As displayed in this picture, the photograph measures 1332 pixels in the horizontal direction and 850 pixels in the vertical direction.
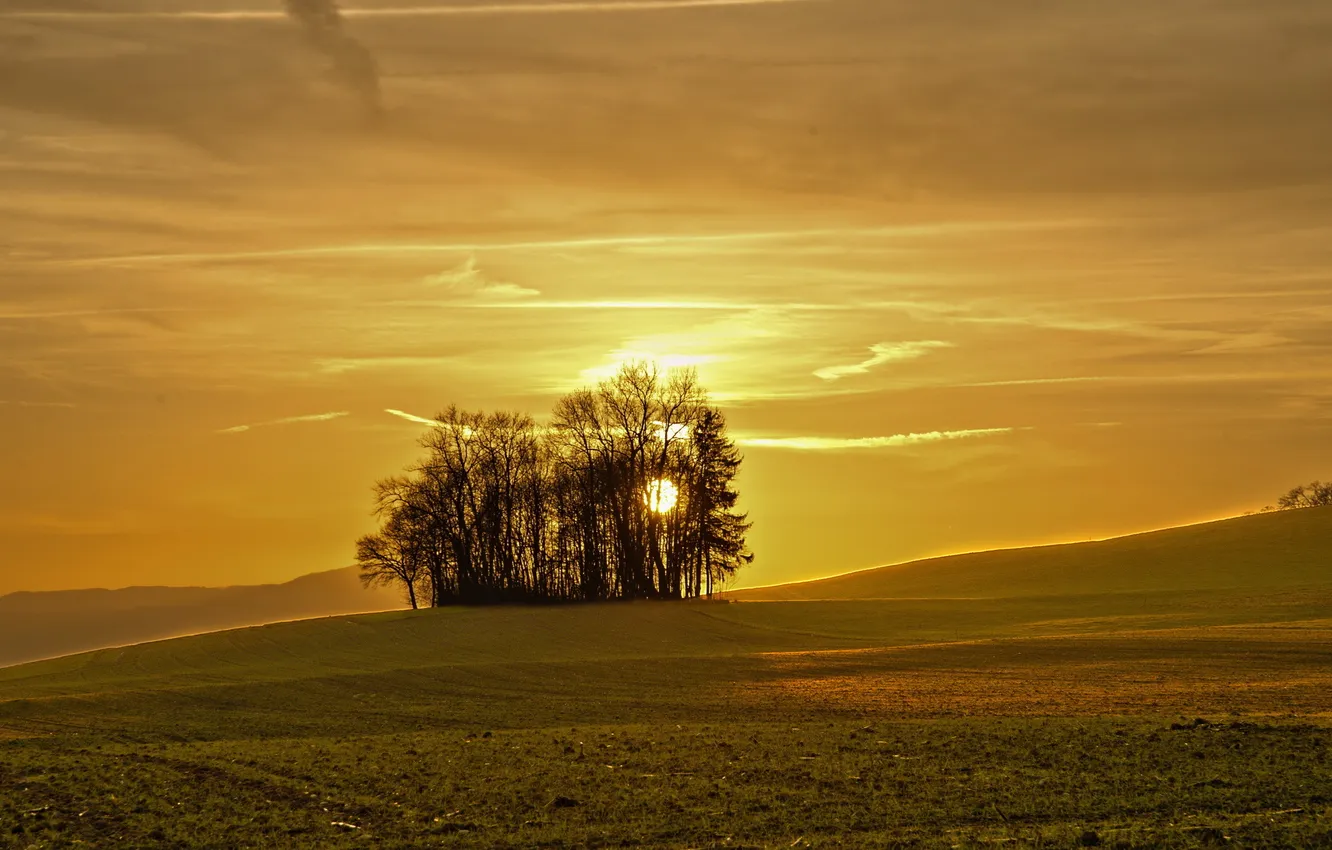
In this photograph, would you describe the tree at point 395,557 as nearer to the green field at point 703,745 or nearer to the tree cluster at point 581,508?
the tree cluster at point 581,508

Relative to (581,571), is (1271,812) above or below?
below

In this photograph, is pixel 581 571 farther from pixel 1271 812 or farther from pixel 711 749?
pixel 1271 812

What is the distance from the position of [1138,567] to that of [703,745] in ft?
259

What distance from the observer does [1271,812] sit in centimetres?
1491

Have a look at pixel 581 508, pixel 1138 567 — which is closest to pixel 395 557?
pixel 581 508

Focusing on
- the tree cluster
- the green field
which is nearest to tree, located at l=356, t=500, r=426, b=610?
the tree cluster

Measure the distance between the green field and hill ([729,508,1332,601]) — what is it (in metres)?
26.3

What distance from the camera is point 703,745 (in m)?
22.5

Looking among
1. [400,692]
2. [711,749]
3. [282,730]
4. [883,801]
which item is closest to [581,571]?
[400,692]

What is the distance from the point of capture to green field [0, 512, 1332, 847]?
15594 millimetres

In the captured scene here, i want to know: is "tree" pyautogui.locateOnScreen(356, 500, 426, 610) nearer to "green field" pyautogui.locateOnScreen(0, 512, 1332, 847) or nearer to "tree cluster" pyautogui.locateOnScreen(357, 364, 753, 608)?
"tree cluster" pyautogui.locateOnScreen(357, 364, 753, 608)

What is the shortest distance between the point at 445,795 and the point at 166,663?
45413 millimetres

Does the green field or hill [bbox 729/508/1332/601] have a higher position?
hill [bbox 729/508/1332/601]

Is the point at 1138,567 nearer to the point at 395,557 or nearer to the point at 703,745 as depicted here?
the point at 395,557
